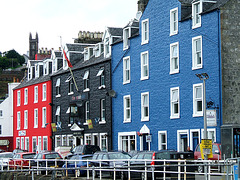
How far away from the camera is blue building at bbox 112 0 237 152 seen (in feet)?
126

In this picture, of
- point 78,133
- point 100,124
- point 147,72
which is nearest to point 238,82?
point 147,72

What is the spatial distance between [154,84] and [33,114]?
1107 inches

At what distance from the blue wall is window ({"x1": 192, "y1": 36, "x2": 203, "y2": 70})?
1.13 ft

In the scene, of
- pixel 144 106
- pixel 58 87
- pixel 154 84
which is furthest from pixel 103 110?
pixel 58 87

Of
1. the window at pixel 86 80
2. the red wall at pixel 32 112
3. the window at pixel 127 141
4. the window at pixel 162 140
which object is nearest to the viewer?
the window at pixel 162 140

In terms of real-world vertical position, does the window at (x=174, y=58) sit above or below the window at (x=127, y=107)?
above

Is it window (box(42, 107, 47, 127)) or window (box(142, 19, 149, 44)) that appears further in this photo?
window (box(42, 107, 47, 127))

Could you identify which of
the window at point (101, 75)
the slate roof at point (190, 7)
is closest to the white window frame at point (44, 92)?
the window at point (101, 75)

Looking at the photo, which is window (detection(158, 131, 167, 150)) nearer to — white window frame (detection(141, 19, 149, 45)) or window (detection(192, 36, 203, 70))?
window (detection(192, 36, 203, 70))

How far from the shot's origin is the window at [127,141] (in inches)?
1877

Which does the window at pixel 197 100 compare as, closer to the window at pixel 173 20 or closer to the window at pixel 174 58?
the window at pixel 174 58

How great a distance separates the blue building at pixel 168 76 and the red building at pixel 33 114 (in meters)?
16.4

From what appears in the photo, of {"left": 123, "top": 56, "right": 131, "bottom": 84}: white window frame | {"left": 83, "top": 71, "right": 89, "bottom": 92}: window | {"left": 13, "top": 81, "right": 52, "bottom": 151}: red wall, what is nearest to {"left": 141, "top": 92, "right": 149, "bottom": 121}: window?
{"left": 123, "top": 56, "right": 131, "bottom": 84}: white window frame

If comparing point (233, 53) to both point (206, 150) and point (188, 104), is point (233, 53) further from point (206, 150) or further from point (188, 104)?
point (206, 150)
